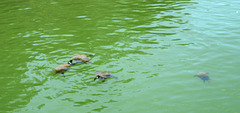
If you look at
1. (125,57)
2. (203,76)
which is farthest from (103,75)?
(203,76)

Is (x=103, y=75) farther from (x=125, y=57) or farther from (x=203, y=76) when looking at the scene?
(x=203, y=76)

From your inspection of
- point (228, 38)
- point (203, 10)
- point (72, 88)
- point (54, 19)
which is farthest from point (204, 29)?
point (54, 19)

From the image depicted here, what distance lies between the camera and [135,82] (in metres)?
7.12

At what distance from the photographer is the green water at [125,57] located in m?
6.33

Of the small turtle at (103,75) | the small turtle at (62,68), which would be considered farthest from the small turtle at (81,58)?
the small turtle at (103,75)

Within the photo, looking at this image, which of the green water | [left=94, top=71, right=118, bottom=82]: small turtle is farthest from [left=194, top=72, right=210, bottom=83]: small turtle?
[left=94, top=71, right=118, bottom=82]: small turtle

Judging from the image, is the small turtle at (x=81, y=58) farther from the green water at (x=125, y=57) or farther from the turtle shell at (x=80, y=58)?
the green water at (x=125, y=57)

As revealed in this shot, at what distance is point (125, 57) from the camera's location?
8547mm

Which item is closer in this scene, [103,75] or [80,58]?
[103,75]

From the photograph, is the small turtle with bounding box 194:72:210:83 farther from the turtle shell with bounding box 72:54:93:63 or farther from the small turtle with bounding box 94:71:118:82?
the turtle shell with bounding box 72:54:93:63

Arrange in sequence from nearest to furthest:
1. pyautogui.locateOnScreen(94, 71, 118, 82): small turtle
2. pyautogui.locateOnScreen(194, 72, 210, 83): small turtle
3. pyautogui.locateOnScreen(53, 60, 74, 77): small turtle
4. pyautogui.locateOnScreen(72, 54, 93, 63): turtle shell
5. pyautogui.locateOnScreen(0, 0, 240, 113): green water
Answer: pyautogui.locateOnScreen(0, 0, 240, 113): green water < pyautogui.locateOnScreen(194, 72, 210, 83): small turtle < pyautogui.locateOnScreen(94, 71, 118, 82): small turtle < pyautogui.locateOnScreen(53, 60, 74, 77): small turtle < pyautogui.locateOnScreen(72, 54, 93, 63): turtle shell

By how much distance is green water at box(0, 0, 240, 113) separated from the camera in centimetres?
633

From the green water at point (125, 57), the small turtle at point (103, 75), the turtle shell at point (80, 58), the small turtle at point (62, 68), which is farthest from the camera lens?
the turtle shell at point (80, 58)

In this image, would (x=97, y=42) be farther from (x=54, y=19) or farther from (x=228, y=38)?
(x=228, y=38)
